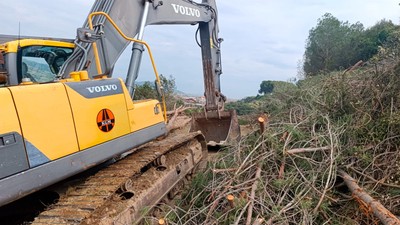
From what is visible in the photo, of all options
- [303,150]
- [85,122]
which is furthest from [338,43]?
[85,122]

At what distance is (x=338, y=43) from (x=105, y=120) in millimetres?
20338

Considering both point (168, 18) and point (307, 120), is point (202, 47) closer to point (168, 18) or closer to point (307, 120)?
point (168, 18)

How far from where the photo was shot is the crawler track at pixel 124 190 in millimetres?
3078

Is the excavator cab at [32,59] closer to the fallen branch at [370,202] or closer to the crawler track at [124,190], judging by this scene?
the crawler track at [124,190]

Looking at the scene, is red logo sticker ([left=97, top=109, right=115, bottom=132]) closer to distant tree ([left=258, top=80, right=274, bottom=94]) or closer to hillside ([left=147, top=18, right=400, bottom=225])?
hillside ([left=147, top=18, right=400, bottom=225])

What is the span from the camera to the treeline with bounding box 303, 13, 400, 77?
19656mm

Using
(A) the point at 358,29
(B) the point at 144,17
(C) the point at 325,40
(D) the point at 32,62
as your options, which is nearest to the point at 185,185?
(B) the point at 144,17

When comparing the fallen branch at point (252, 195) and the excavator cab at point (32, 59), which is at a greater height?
the excavator cab at point (32, 59)

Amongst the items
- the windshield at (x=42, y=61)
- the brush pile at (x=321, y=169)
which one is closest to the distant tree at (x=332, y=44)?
the brush pile at (x=321, y=169)

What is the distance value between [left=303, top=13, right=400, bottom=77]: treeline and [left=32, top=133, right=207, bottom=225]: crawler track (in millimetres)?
15809

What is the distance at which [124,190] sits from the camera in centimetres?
383

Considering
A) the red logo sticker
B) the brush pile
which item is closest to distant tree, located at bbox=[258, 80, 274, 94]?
the brush pile

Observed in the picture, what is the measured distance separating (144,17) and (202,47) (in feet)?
Answer: 8.98

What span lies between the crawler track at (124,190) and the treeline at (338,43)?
51.9 feet
